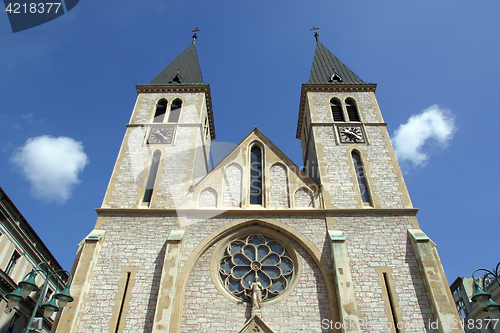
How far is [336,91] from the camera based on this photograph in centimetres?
1850

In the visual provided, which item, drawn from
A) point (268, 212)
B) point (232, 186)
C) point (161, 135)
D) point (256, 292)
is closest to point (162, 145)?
point (161, 135)

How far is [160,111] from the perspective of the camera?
704 inches

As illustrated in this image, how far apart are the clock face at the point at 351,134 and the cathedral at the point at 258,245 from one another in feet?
0.23

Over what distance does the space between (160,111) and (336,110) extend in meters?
8.79

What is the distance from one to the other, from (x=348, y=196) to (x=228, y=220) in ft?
15.0

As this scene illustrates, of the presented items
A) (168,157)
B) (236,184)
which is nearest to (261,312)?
(236,184)

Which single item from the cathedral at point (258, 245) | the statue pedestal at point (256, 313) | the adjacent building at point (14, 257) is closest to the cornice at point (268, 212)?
the cathedral at point (258, 245)

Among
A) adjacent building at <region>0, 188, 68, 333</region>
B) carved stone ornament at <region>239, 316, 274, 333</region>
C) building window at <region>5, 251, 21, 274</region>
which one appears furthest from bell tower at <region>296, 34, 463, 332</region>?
building window at <region>5, 251, 21, 274</region>

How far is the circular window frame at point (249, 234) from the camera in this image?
10820mm

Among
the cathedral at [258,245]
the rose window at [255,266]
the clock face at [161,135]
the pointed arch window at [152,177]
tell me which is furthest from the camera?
the clock face at [161,135]

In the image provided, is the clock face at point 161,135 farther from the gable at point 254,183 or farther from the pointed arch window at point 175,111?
the gable at point 254,183

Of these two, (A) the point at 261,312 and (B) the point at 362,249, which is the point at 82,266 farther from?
(B) the point at 362,249

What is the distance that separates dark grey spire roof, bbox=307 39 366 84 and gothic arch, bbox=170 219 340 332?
1019cm

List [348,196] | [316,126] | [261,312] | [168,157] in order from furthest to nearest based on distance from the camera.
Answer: [316,126] < [168,157] < [348,196] < [261,312]
